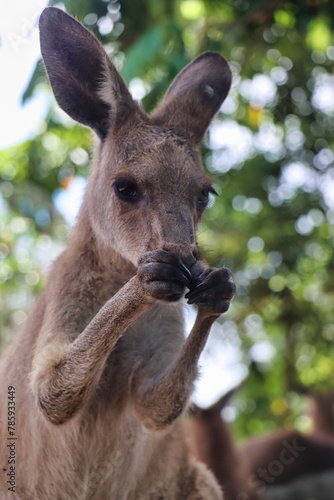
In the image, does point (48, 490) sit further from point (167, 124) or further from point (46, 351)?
point (167, 124)

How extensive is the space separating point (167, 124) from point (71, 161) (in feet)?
11.3

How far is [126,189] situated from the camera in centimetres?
405

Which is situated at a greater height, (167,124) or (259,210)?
(167,124)

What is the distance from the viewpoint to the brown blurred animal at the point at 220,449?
26.0 ft

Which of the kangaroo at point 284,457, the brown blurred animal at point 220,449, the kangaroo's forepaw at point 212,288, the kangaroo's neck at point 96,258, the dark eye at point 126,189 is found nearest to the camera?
the kangaroo's forepaw at point 212,288

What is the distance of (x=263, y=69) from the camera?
7566 millimetres

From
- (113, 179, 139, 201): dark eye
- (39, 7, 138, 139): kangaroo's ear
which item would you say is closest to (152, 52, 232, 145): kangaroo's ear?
(39, 7, 138, 139): kangaroo's ear

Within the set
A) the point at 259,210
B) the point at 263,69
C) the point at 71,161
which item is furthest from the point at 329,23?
the point at 71,161

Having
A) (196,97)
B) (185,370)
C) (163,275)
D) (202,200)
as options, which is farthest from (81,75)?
(185,370)

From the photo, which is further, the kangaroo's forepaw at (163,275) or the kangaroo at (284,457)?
the kangaroo at (284,457)

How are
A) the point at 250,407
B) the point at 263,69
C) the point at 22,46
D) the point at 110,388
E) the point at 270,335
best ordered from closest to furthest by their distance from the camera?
the point at 110,388
the point at 22,46
the point at 263,69
the point at 270,335
the point at 250,407

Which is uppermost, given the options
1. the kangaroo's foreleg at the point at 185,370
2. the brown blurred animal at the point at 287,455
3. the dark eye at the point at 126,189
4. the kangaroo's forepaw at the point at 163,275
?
the kangaroo's forepaw at the point at 163,275

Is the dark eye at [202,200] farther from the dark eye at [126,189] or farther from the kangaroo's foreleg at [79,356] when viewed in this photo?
the kangaroo's foreleg at [79,356]

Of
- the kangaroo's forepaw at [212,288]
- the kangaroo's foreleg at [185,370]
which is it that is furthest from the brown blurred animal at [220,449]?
the kangaroo's forepaw at [212,288]
